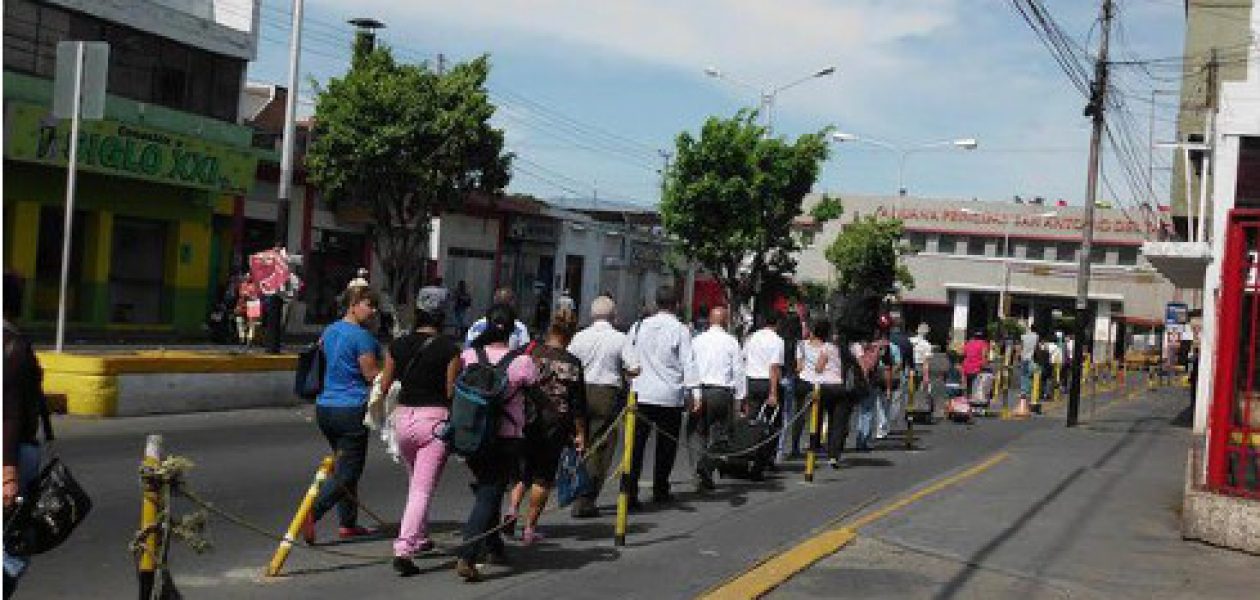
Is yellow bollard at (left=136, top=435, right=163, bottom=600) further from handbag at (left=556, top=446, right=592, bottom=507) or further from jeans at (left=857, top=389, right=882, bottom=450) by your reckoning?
jeans at (left=857, top=389, right=882, bottom=450)

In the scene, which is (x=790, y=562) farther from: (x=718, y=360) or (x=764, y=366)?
(x=764, y=366)

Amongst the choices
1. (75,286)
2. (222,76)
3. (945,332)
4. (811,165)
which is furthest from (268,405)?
(945,332)

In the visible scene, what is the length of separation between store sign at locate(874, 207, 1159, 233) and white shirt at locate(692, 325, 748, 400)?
58.3 meters

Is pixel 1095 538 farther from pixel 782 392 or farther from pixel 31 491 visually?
pixel 31 491

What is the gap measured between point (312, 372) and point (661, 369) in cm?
318

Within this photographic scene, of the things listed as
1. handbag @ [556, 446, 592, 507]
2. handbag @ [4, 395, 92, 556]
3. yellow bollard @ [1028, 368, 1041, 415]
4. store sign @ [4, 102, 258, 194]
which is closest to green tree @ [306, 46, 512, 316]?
store sign @ [4, 102, 258, 194]

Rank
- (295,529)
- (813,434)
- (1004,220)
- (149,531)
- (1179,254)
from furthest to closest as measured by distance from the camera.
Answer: (1004,220) → (1179,254) → (813,434) → (295,529) → (149,531)

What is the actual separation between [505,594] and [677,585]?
41.0 inches

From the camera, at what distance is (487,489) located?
291 inches

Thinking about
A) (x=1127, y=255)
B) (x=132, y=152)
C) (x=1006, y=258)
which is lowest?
(x=132, y=152)

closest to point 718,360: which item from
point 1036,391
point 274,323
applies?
point 274,323

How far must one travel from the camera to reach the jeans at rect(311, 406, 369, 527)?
26.1 feet

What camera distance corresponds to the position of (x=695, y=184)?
33.2m

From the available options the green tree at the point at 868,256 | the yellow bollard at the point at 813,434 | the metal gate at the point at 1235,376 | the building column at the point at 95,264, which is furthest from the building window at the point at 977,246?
the metal gate at the point at 1235,376
